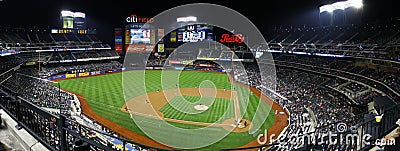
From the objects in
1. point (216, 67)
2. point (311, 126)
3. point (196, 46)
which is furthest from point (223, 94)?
point (196, 46)

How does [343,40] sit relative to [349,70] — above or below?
above

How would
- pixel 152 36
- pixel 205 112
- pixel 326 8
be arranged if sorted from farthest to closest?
pixel 152 36
pixel 326 8
pixel 205 112

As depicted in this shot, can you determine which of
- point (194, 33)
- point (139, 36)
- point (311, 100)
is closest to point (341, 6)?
point (311, 100)

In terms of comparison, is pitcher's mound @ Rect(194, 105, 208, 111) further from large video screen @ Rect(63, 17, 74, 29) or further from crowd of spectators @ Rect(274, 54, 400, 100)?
large video screen @ Rect(63, 17, 74, 29)

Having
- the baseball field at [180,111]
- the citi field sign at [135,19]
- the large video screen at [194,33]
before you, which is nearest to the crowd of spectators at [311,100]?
the baseball field at [180,111]

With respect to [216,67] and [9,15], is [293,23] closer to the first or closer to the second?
[216,67]

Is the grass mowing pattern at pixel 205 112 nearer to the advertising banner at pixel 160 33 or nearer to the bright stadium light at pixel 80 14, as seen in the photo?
the bright stadium light at pixel 80 14

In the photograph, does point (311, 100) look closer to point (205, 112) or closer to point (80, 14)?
point (205, 112)

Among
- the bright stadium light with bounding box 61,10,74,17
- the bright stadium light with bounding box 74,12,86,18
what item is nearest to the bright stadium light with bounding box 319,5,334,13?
the bright stadium light with bounding box 74,12,86,18
